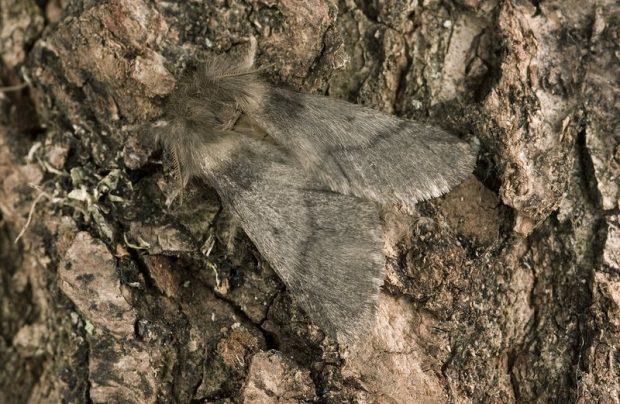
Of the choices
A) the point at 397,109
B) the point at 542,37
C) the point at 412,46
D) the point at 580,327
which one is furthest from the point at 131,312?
the point at 542,37

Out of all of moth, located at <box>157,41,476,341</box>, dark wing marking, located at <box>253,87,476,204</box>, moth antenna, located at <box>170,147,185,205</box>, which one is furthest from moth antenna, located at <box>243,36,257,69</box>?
moth antenna, located at <box>170,147,185,205</box>

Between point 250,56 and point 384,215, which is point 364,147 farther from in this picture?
point 250,56

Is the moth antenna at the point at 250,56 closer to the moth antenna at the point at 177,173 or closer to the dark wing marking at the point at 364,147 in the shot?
the dark wing marking at the point at 364,147

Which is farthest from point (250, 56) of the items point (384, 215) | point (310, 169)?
point (384, 215)

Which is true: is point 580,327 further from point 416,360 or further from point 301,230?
point 301,230

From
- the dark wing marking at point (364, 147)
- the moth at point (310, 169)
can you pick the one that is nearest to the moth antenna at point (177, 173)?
the moth at point (310, 169)
